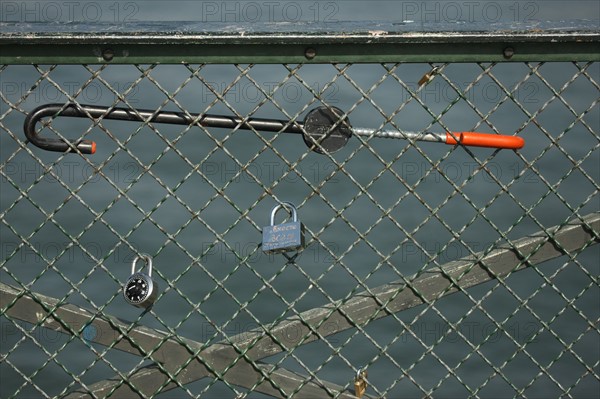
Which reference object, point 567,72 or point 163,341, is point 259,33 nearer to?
point 163,341

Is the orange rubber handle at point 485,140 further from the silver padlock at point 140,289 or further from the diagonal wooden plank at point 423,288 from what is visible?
the silver padlock at point 140,289

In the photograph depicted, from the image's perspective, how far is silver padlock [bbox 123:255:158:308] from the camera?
4336 millimetres

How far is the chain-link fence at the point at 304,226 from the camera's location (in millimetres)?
4160

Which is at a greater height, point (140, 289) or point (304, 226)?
point (304, 226)

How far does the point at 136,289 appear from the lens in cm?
436

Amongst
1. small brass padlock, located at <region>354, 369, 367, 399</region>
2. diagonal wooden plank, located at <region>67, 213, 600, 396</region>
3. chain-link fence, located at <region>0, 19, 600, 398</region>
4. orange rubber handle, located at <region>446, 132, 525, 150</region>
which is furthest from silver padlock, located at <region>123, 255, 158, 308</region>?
orange rubber handle, located at <region>446, 132, 525, 150</region>

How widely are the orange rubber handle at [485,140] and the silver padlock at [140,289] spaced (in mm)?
977

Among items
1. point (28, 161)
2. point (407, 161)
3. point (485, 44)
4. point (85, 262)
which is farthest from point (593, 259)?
point (485, 44)

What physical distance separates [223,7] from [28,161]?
200 cm

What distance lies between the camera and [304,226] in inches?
170

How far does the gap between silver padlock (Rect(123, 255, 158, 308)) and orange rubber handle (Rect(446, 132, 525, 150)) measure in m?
0.98

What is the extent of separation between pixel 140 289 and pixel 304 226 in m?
0.53

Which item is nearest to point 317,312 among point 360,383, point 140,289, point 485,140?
point 360,383

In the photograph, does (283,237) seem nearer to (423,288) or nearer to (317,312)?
(317,312)
